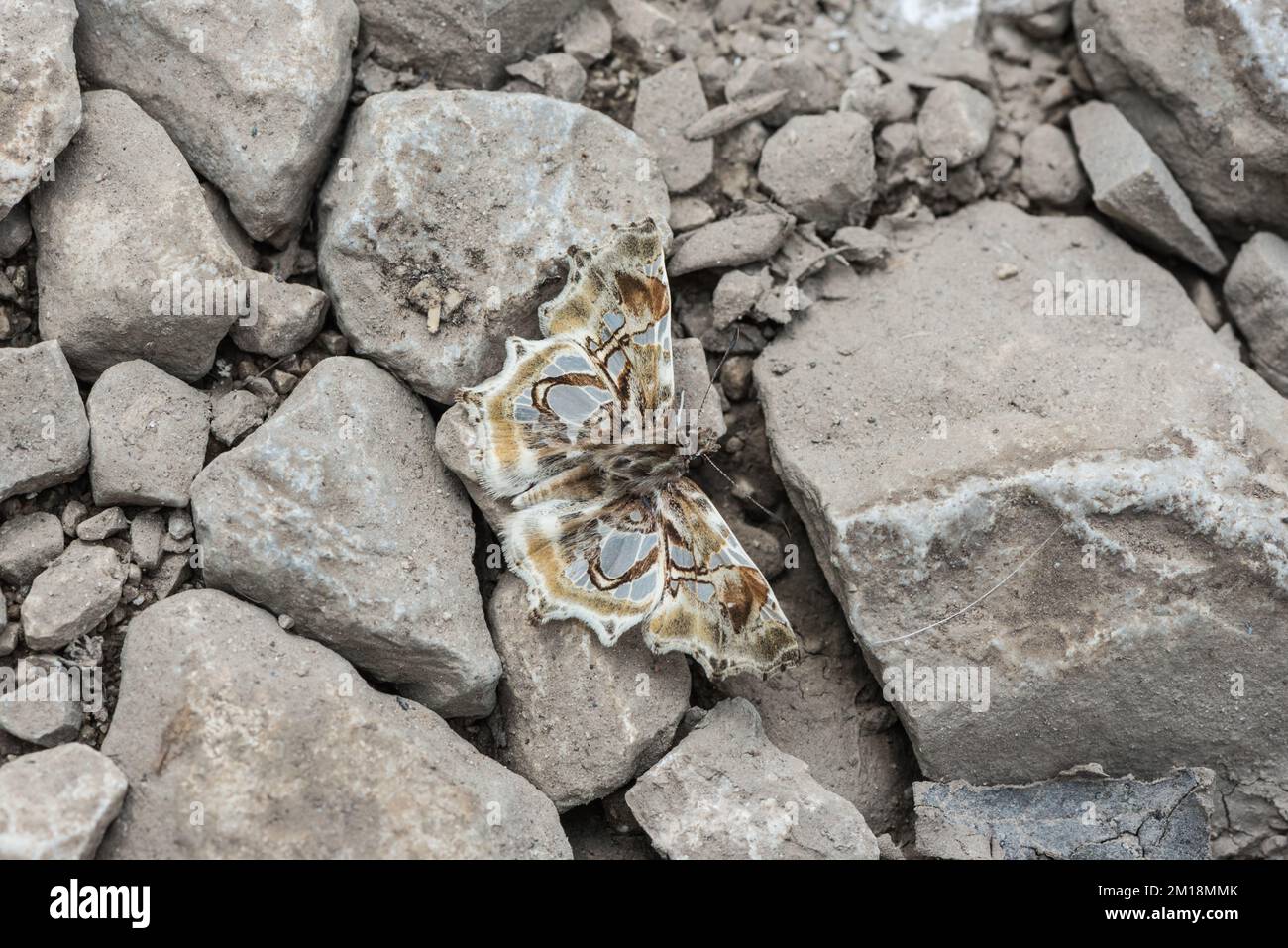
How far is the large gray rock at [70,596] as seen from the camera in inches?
142

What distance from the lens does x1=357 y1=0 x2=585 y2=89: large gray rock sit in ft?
14.3

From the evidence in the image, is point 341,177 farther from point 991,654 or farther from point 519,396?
point 991,654

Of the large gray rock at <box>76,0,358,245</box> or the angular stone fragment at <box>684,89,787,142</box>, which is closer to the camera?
the large gray rock at <box>76,0,358,245</box>

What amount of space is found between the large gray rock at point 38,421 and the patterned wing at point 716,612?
76.5 inches

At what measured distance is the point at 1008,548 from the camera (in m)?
3.95

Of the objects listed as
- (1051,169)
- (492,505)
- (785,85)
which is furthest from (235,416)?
(1051,169)

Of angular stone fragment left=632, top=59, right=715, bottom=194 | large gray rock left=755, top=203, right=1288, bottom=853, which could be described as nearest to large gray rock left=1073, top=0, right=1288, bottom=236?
large gray rock left=755, top=203, right=1288, bottom=853

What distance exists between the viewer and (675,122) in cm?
459

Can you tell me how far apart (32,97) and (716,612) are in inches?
109

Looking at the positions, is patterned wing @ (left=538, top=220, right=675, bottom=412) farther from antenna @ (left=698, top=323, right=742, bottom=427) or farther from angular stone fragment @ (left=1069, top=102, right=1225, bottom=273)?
angular stone fragment @ (left=1069, top=102, right=1225, bottom=273)

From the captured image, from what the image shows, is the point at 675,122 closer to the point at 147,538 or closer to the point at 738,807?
the point at 147,538

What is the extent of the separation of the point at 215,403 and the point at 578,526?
1.31 meters

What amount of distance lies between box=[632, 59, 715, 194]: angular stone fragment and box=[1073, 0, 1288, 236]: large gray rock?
166 cm

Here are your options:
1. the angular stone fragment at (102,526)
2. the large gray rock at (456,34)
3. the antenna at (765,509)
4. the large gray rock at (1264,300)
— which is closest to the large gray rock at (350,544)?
the angular stone fragment at (102,526)
